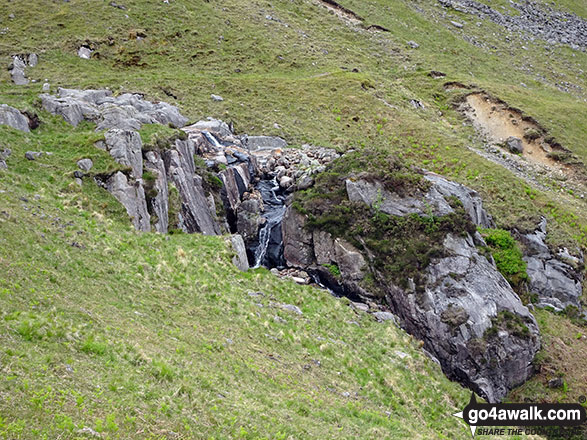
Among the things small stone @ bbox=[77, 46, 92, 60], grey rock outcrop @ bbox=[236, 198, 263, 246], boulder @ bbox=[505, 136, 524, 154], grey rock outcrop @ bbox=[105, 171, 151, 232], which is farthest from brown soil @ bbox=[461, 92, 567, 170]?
small stone @ bbox=[77, 46, 92, 60]

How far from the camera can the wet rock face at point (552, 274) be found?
32969 millimetres

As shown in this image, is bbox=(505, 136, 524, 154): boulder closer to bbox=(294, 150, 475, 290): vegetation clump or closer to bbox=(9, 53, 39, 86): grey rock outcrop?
bbox=(294, 150, 475, 290): vegetation clump

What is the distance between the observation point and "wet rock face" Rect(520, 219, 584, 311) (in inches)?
1298

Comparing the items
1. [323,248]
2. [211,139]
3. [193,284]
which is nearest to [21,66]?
[211,139]

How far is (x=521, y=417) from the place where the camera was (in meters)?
22.0

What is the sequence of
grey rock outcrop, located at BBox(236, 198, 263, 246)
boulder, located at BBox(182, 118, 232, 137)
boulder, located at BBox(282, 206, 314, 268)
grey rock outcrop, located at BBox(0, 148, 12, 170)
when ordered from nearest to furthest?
grey rock outcrop, located at BBox(0, 148, 12, 170) → boulder, located at BBox(282, 206, 314, 268) → grey rock outcrop, located at BBox(236, 198, 263, 246) → boulder, located at BBox(182, 118, 232, 137)

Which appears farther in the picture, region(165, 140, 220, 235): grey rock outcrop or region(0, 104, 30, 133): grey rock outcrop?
region(165, 140, 220, 235): grey rock outcrop

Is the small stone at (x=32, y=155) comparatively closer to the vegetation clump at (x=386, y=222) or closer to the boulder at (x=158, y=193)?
the boulder at (x=158, y=193)

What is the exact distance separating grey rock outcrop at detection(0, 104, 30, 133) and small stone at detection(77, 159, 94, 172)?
18.9 ft

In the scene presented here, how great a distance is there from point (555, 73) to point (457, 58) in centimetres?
2086

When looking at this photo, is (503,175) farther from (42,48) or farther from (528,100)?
(42,48)

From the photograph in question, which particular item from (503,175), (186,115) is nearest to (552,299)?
(503,175)

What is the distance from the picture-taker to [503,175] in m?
44.4

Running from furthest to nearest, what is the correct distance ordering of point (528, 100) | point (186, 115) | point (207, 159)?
point (528, 100), point (186, 115), point (207, 159)
